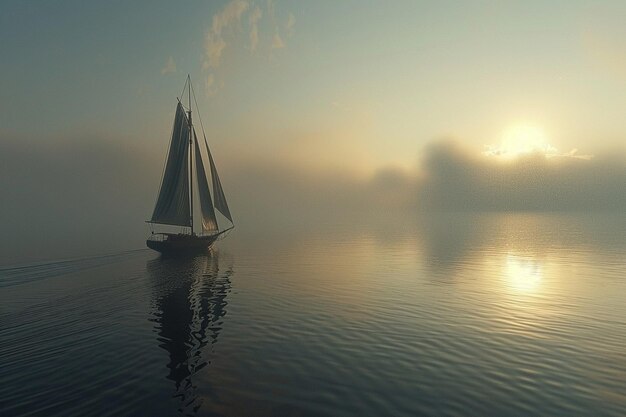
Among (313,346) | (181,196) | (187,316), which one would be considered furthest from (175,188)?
(313,346)

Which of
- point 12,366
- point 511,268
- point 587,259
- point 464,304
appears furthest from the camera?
point 587,259

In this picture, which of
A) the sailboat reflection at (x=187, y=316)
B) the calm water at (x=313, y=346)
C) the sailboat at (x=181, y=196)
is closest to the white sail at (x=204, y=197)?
the sailboat at (x=181, y=196)

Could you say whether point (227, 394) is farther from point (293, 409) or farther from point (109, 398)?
point (109, 398)

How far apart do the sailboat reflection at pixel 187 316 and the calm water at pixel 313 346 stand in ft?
0.57

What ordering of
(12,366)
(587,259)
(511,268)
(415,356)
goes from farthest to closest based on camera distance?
1. (587,259)
2. (511,268)
3. (415,356)
4. (12,366)

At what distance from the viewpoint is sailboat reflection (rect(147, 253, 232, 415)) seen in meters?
17.5

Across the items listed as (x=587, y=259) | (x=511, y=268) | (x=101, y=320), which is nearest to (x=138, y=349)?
(x=101, y=320)

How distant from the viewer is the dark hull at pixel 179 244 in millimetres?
69250

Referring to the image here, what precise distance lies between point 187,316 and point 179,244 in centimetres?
4458

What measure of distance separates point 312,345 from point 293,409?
786 cm

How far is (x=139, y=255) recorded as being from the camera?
74250 millimetres

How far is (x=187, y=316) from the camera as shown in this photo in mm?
29781

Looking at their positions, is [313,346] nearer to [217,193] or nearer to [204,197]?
[204,197]

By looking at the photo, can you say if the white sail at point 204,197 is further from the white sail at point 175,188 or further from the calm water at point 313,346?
Answer: the calm water at point 313,346
